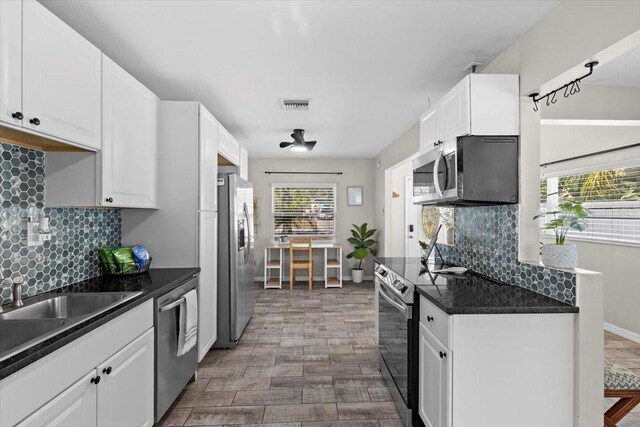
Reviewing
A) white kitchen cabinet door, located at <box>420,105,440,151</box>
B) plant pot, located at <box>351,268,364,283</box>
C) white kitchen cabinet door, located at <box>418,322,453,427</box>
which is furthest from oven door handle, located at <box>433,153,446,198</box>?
plant pot, located at <box>351,268,364,283</box>

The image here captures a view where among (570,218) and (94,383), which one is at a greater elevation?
(570,218)

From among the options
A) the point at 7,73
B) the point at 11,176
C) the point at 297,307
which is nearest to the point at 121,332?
the point at 11,176

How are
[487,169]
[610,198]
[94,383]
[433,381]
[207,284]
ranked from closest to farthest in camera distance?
[94,383]
[433,381]
[487,169]
[207,284]
[610,198]

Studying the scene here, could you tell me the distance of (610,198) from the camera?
12.7ft

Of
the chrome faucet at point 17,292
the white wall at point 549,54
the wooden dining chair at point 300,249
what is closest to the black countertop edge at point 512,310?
the white wall at point 549,54

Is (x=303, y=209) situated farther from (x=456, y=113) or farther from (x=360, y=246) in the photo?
(x=456, y=113)

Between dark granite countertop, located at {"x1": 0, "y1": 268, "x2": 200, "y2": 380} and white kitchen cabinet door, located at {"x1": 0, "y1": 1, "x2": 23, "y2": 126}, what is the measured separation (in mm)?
858

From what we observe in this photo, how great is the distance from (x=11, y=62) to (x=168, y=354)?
5.70ft

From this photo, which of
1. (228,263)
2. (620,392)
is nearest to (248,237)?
(228,263)

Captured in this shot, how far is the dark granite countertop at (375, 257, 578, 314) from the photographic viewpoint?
1.68 meters

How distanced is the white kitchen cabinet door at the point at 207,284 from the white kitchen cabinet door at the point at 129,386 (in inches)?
33.5

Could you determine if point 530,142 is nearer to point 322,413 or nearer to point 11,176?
point 322,413

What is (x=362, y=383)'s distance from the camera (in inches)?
108

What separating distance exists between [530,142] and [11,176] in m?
2.95
